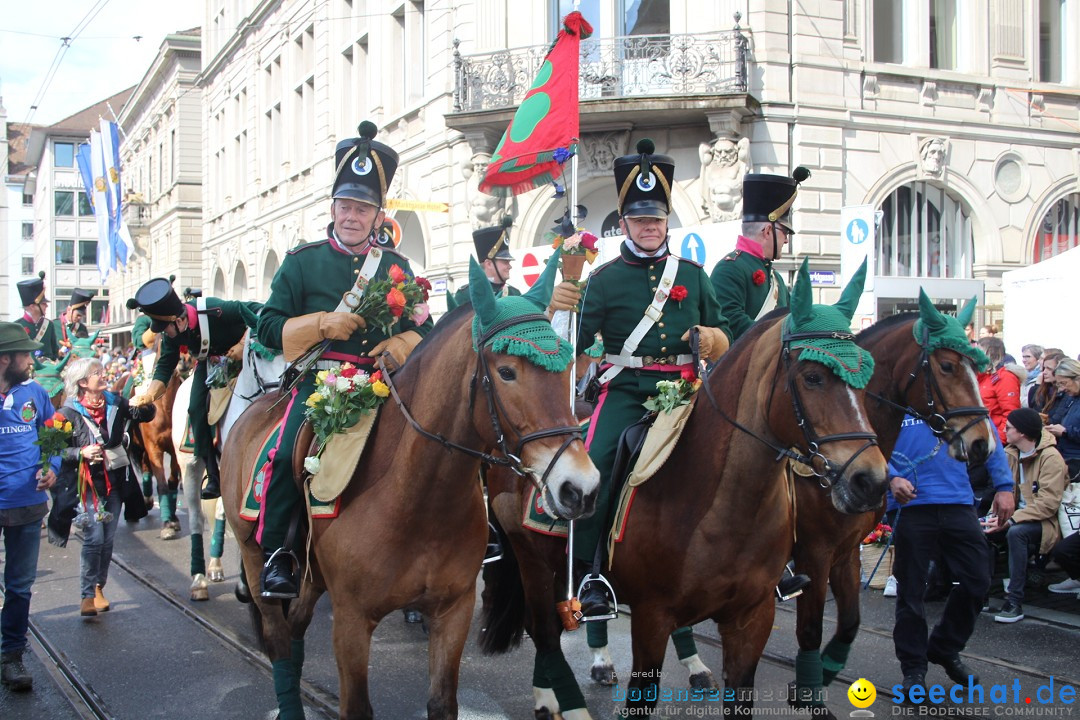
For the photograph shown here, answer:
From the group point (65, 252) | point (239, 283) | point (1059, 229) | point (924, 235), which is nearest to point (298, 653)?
point (924, 235)

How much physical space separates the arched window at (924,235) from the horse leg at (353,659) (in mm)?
16992

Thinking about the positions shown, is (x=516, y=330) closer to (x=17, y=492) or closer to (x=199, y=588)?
(x=17, y=492)

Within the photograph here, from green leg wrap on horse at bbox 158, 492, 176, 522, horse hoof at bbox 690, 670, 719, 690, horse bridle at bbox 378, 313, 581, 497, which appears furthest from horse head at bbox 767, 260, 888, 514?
green leg wrap on horse at bbox 158, 492, 176, 522

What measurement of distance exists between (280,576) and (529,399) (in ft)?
5.79

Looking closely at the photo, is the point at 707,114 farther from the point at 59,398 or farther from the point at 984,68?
the point at 59,398

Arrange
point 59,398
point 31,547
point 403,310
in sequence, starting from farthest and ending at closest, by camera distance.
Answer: point 59,398
point 31,547
point 403,310

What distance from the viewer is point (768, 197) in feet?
20.9

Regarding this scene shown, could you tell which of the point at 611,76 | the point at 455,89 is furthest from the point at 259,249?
the point at 611,76

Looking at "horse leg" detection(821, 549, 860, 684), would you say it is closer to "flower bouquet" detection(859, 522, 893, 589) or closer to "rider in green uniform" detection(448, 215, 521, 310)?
"flower bouquet" detection(859, 522, 893, 589)

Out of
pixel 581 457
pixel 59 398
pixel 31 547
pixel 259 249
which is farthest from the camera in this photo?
pixel 259 249

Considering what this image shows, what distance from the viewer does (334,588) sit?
4.46 meters

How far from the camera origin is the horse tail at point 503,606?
6234 millimetres

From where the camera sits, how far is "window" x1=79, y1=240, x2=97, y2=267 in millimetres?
78125

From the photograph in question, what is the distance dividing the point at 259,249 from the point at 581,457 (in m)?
33.9
